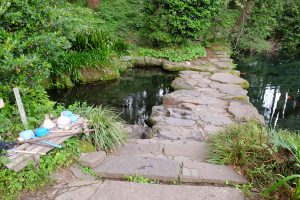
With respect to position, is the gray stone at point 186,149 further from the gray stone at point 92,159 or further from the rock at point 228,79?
the rock at point 228,79

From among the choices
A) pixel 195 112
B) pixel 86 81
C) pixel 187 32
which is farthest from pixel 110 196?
pixel 187 32

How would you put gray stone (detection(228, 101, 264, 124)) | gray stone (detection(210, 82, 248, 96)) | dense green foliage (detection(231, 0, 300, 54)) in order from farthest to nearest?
1. dense green foliage (detection(231, 0, 300, 54))
2. gray stone (detection(210, 82, 248, 96))
3. gray stone (detection(228, 101, 264, 124))

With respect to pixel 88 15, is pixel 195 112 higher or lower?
lower

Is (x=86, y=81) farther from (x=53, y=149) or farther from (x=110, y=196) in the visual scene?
(x=110, y=196)

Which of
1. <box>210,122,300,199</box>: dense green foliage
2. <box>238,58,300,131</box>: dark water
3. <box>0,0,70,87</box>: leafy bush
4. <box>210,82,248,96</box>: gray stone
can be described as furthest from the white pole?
<box>238,58,300,131</box>: dark water

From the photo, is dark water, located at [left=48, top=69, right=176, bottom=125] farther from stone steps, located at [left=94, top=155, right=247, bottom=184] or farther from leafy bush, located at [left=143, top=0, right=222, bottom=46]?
stone steps, located at [left=94, top=155, right=247, bottom=184]

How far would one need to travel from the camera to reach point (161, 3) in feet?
30.1

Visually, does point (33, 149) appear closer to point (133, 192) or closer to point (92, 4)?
point (133, 192)

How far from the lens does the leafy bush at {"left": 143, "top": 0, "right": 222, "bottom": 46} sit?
8.97 meters

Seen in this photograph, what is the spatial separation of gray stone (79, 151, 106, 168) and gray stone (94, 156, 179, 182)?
0.06 m

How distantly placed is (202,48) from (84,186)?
7.86 m

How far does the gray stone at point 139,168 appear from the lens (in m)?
3.17

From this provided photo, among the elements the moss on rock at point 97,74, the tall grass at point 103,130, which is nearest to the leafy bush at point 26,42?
the tall grass at point 103,130

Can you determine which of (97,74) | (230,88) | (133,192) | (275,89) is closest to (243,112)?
(230,88)
